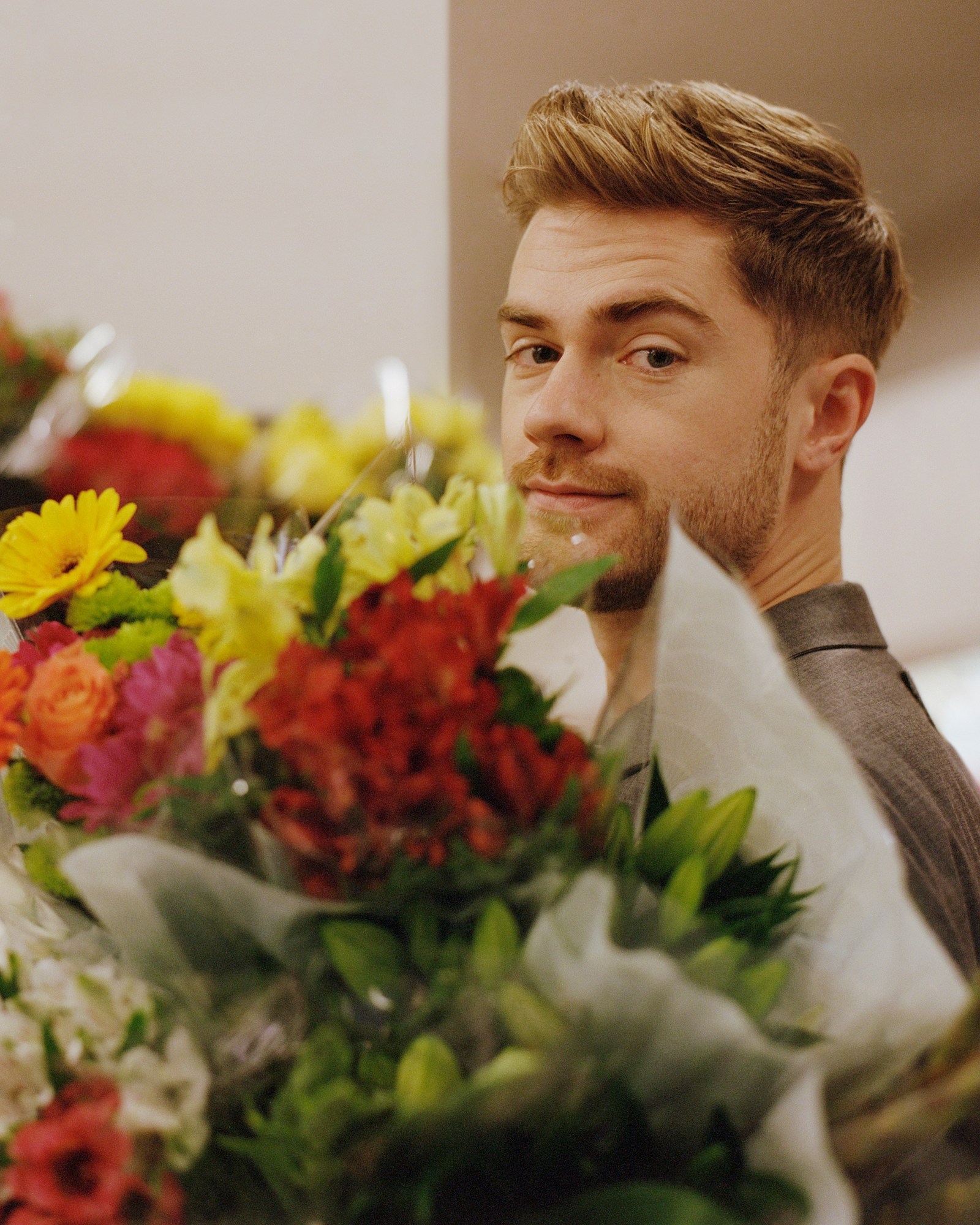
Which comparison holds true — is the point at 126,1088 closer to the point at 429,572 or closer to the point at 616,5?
the point at 429,572

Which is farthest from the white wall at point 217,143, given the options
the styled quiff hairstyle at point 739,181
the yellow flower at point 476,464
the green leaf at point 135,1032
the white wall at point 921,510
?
the white wall at point 921,510

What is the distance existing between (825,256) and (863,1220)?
0.93 metres

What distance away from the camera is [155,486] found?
2.47 ft

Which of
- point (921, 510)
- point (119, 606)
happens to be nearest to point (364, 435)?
point (119, 606)

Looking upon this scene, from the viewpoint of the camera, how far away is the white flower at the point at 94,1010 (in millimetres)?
451

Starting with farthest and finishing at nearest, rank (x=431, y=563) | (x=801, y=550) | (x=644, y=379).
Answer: (x=801, y=550)
(x=644, y=379)
(x=431, y=563)

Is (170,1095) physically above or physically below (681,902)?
below

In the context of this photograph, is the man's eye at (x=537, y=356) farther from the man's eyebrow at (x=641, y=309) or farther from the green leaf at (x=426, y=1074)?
the green leaf at (x=426, y=1074)

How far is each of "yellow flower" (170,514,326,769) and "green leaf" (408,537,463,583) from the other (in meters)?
0.05

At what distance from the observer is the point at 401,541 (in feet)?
1.50

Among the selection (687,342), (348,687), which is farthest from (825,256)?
(348,687)

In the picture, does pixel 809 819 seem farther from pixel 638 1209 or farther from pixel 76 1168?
pixel 76 1168

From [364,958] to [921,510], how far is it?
207cm

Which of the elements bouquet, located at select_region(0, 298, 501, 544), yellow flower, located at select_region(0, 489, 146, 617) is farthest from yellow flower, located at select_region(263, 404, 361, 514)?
yellow flower, located at select_region(0, 489, 146, 617)
